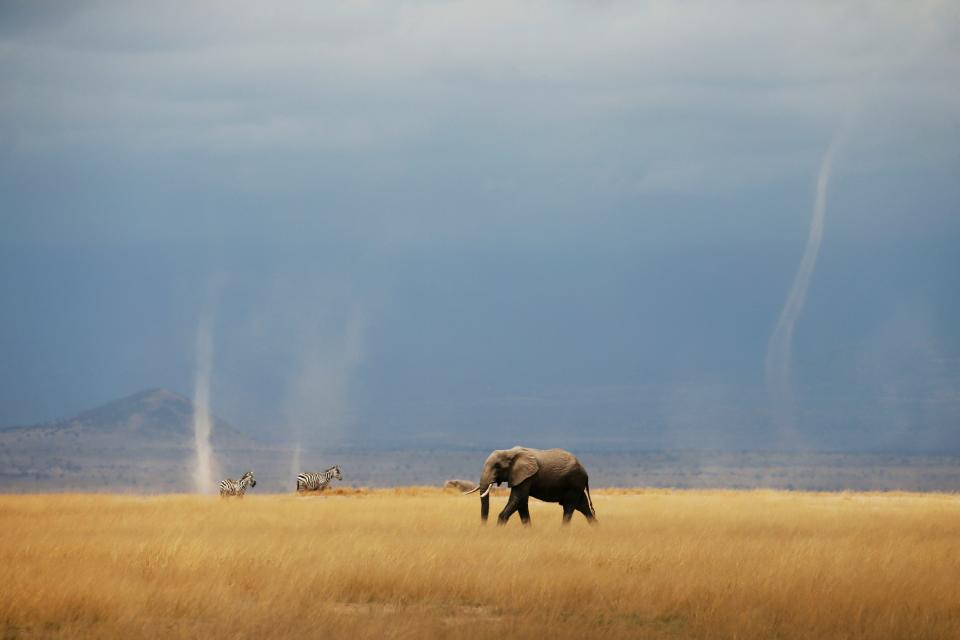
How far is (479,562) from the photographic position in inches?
786

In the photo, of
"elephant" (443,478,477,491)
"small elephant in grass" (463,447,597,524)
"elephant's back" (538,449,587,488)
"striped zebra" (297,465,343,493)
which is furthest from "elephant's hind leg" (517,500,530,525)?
"elephant" (443,478,477,491)

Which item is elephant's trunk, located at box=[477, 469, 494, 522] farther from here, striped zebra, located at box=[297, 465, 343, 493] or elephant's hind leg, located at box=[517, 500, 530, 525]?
striped zebra, located at box=[297, 465, 343, 493]

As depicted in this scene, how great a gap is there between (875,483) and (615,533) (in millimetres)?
83175

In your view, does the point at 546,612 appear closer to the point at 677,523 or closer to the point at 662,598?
the point at 662,598

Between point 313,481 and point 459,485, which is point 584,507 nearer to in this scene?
point 313,481

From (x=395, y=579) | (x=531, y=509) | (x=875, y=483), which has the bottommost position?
(x=875, y=483)

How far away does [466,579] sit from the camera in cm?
1786

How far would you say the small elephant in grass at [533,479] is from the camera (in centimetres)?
2852

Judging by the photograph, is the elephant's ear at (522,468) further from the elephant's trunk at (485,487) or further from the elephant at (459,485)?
the elephant at (459,485)

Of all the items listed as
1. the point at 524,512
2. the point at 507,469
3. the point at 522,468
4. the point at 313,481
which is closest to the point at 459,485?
the point at 313,481

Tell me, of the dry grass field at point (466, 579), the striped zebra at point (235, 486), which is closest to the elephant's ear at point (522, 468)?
the dry grass field at point (466, 579)

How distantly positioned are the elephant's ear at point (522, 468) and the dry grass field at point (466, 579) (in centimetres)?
118

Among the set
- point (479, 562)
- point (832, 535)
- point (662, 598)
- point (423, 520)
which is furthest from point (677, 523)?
point (662, 598)

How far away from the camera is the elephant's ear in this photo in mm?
28469
